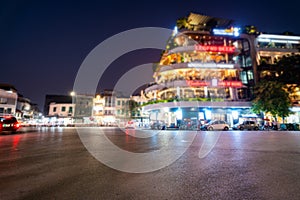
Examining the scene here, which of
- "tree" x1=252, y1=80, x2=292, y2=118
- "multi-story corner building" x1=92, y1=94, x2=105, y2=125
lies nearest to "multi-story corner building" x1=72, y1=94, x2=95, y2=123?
"multi-story corner building" x1=92, y1=94, x2=105, y2=125

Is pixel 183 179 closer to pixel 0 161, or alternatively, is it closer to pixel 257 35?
pixel 0 161

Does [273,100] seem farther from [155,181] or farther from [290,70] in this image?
[155,181]

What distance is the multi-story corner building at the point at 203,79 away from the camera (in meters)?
32.5

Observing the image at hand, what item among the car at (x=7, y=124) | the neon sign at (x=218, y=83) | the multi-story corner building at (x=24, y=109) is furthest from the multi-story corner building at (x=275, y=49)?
the multi-story corner building at (x=24, y=109)

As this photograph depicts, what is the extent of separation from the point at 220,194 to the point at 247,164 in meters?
2.58

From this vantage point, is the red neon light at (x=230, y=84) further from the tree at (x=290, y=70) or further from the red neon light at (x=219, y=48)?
the tree at (x=290, y=70)

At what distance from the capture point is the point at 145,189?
3129 mm

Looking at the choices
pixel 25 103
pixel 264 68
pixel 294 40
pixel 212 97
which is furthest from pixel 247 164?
pixel 25 103

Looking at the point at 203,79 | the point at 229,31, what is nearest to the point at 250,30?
the point at 229,31

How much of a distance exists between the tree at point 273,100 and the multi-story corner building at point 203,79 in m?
2.84

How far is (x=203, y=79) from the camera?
111ft

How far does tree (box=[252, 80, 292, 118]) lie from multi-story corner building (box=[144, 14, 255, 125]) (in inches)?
112

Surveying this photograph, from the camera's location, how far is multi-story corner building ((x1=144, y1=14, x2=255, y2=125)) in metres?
32.5

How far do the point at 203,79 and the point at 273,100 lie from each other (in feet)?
41.1
